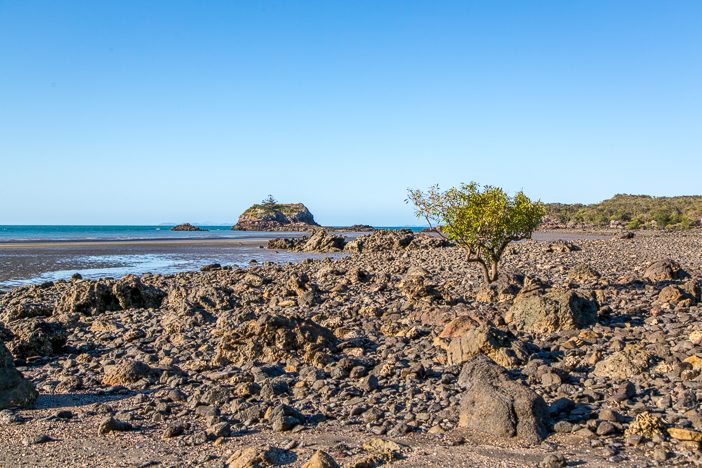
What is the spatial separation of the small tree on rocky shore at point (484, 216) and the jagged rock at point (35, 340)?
45.3 ft

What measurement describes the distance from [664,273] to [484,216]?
8.24 m

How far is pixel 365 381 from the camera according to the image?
11.5 m

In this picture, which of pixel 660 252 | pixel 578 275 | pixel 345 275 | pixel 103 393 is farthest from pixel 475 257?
pixel 660 252

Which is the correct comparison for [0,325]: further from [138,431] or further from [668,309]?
[668,309]

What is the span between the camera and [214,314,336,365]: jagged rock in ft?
44.8

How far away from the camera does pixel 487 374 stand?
10094 millimetres

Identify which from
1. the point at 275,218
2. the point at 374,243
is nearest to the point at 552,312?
the point at 374,243

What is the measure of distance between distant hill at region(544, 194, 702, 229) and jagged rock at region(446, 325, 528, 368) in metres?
79.7

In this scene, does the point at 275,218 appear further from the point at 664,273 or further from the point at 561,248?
the point at 664,273

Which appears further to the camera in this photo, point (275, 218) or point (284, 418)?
point (275, 218)

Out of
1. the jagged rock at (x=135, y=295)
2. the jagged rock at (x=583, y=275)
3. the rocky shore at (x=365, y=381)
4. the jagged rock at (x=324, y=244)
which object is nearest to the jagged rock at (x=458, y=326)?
the rocky shore at (x=365, y=381)

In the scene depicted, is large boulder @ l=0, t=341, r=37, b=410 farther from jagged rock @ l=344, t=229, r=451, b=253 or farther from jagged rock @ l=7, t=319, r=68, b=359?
jagged rock @ l=344, t=229, r=451, b=253

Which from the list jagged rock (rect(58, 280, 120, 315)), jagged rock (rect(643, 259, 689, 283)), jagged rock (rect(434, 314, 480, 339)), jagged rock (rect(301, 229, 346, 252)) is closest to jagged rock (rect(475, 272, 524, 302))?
jagged rock (rect(434, 314, 480, 339))

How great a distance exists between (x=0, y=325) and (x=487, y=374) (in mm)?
14604
